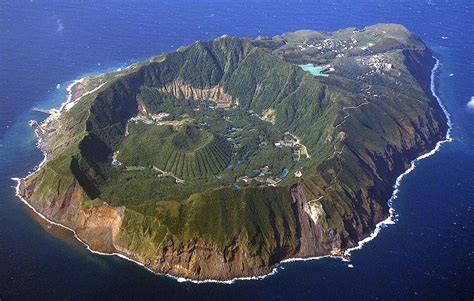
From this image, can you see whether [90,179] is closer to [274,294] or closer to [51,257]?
[51,257]

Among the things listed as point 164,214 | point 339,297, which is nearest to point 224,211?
point 164,214

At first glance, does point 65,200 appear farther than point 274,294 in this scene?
Yes

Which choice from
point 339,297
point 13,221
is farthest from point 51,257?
point 339,297

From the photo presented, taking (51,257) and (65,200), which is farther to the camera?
(65,200)

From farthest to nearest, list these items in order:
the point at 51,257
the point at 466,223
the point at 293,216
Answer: the point at 466,223 → the point at 293,216 → the point at 51,257

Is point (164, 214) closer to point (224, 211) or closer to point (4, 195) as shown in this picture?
point (224, 211)

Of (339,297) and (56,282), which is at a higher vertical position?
(56,282)

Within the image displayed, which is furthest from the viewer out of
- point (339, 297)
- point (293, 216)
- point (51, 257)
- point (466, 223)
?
point (466, 223)

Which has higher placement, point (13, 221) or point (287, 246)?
point (13, 221)

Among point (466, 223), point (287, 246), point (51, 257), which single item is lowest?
point (466, 223)
